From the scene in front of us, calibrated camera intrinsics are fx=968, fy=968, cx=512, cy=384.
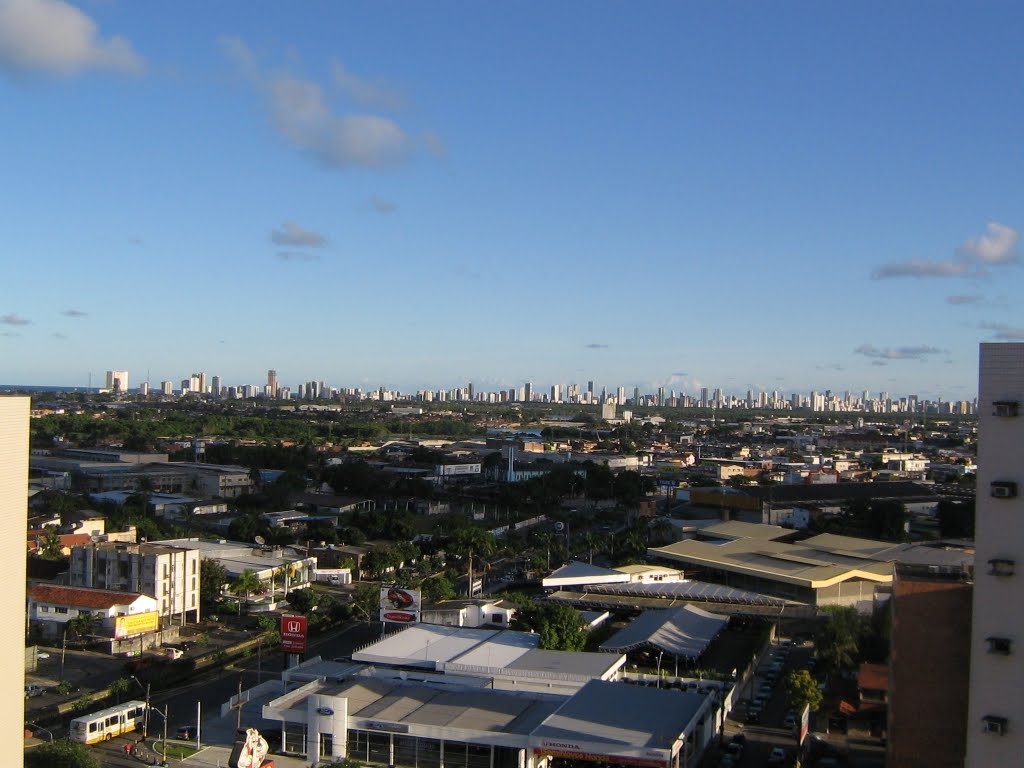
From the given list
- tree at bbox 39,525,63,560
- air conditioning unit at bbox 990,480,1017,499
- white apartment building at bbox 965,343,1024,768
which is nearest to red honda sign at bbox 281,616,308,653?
white apartment building at bbox 965,343,1024,768

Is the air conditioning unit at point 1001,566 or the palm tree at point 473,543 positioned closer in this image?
the air conditioning unit at point 1001,566

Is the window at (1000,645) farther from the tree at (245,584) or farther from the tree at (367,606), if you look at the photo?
Answer: the tree at (245,584)

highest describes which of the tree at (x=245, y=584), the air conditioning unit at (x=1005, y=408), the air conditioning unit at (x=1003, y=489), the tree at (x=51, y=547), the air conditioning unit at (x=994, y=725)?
the air conditioning unit at (x=1005, y=408)

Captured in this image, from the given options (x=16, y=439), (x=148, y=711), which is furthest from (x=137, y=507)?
(x=16, y=439)

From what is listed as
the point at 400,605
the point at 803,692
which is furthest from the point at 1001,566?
the point at 400,605

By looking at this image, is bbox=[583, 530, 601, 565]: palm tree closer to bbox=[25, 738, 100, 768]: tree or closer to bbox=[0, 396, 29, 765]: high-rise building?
bbox=[25, 738, 100, 768]: tree

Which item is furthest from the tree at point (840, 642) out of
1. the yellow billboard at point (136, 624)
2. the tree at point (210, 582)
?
the tree at point (210, 582)

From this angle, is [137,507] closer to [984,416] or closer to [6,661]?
[6,661]

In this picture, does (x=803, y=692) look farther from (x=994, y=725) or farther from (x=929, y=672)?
(x=994, y=725)
